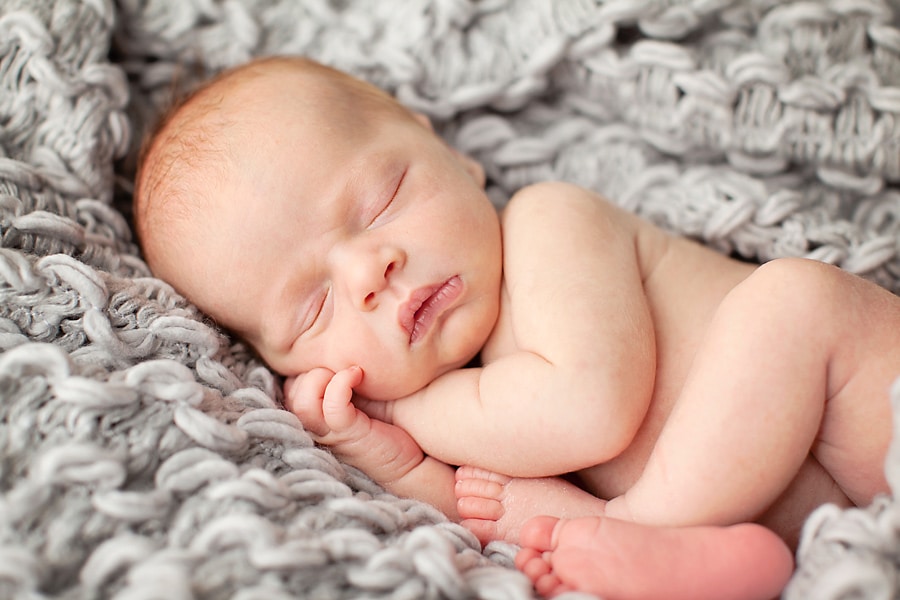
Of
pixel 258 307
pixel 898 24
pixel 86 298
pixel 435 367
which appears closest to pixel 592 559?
pixel 435 367

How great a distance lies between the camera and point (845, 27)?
1.43 metres

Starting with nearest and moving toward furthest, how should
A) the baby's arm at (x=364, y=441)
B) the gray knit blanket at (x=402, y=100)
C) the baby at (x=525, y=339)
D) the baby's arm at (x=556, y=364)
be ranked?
the gray knit blanket at (x=402, y=100)
the baby at (x=525, y=339)
the baby's arm at (x=556, y=364)
the baby's arm at (x=364, y=441)

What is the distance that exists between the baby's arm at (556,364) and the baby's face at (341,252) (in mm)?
58

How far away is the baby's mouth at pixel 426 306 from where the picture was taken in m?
1.15

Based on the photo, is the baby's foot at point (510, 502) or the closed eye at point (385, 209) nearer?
the baby's foot at point (510, 502)

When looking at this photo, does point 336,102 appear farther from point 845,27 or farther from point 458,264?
point 845,27

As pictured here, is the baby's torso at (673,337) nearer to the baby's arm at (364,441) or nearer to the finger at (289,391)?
the baby's arm at (364,441)

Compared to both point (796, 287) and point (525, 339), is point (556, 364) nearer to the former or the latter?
point (525, 339)

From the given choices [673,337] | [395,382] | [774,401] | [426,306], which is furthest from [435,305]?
[774,401]

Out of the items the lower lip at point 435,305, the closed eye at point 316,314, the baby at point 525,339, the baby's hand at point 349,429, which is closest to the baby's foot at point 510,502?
the baby at point 525,339

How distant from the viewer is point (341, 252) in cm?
118

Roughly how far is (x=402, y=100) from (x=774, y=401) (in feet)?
3.04

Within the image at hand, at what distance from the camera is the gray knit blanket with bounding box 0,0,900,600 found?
849mm

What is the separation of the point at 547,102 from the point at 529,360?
0.72 meters
